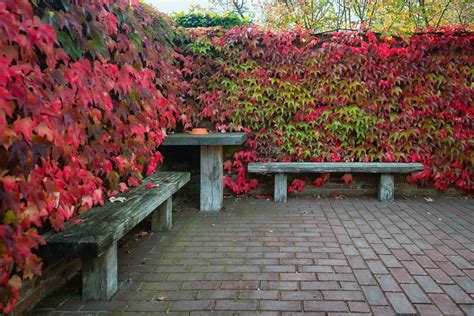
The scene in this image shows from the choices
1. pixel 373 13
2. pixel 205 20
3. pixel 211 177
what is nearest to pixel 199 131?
pixel 211 177

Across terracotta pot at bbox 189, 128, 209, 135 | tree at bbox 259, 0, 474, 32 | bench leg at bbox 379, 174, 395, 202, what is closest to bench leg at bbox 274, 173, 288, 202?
terracotta pot at bbox 189, 128, 209, 135

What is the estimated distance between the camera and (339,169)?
474 cm

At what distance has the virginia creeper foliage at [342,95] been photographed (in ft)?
16.1

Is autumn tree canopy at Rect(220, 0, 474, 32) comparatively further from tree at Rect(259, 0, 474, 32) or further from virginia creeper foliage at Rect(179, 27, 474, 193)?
virginia creeper foliage at Rect(179, 27, 474, 193)

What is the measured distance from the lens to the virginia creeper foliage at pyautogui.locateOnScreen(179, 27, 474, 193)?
16.1 ft

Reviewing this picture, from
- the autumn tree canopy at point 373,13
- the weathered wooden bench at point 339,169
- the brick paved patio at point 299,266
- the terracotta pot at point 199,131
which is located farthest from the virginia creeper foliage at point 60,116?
the autumn tree canopy at point 373,13

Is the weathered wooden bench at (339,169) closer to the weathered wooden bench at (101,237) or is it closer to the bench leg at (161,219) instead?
the bench leg at (161,219)

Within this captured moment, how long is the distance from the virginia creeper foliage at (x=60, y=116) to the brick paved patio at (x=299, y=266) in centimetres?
66

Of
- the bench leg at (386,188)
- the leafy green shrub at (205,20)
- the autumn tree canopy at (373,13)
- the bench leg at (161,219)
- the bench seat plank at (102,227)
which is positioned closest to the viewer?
the bench seat plank at (102,227)

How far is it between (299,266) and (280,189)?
2.19 meters

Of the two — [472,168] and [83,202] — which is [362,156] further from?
[83,202]

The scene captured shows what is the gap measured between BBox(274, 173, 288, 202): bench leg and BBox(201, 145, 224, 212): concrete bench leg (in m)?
0.88

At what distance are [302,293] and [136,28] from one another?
250 centimetres

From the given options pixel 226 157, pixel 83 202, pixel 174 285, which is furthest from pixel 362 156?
pixel 83 202
